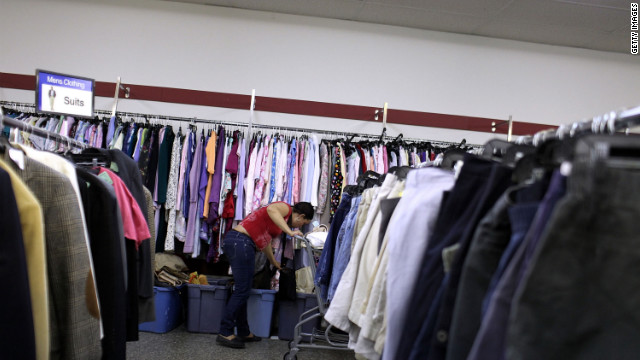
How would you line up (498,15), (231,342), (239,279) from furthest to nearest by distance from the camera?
(498,15)
(239,279)
(231,342)

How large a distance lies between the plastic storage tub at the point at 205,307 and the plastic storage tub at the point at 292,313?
24.7 inches

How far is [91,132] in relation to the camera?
16.1 feet

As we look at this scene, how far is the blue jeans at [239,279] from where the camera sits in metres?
4.19

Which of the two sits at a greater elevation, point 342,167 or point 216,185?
point 342,167

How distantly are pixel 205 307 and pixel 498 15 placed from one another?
5072 millimetres

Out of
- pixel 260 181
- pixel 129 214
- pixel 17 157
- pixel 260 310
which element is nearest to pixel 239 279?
pixel 260 310

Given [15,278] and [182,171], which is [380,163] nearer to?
[182,171]

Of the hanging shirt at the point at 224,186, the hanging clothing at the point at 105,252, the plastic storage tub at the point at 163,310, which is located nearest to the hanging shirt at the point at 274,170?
the hanging shirt at the point at 224,186

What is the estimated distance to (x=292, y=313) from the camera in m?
4.55

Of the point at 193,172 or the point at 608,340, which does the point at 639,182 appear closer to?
the point at 608,340

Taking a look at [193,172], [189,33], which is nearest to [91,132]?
[193,172]

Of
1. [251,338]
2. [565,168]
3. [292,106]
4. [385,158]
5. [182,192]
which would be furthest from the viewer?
[292,106]

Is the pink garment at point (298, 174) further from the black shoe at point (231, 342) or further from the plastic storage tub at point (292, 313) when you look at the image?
the black shoe at point (231, 342)

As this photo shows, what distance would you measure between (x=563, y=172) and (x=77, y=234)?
5.14ft
